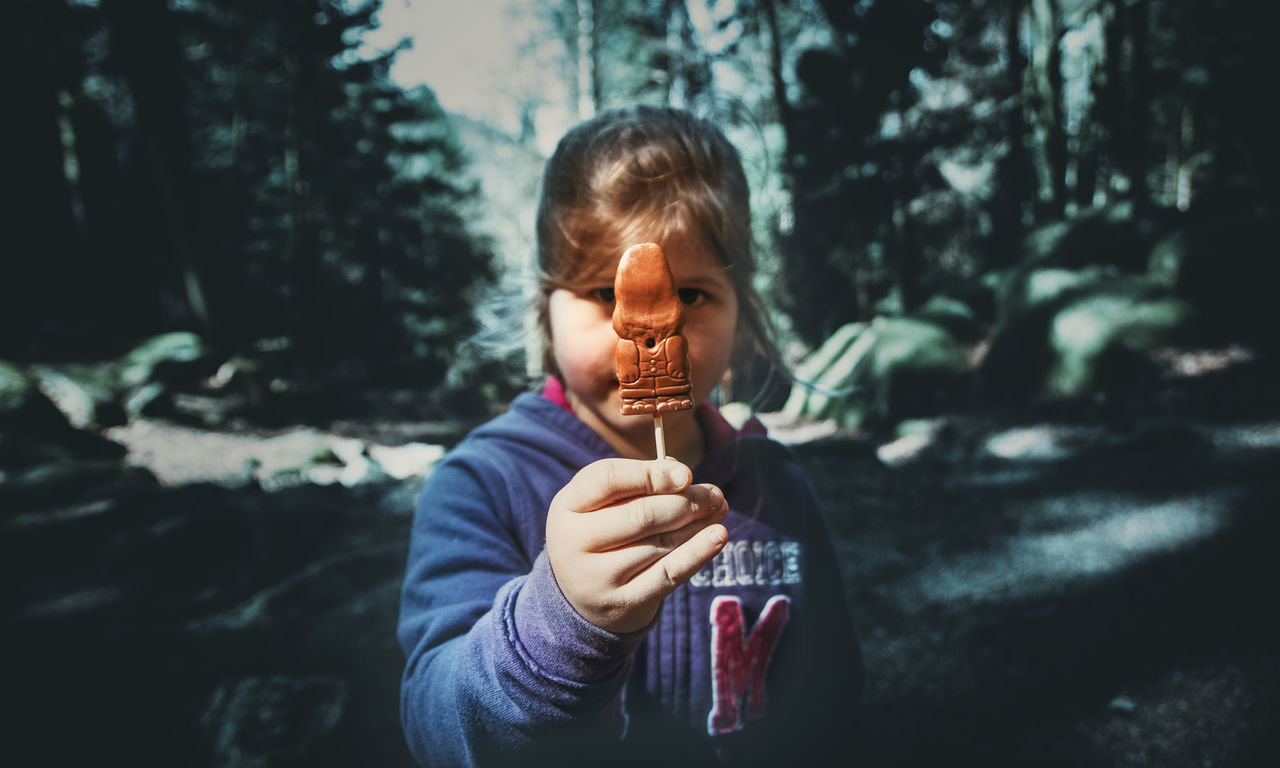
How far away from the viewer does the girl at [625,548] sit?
78cm

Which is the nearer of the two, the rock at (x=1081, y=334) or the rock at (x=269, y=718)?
the rock at (x=269, y=718)

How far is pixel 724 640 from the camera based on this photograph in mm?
1288

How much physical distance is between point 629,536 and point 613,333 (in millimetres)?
331

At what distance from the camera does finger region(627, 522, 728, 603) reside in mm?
747

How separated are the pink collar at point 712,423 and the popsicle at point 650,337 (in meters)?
0.44

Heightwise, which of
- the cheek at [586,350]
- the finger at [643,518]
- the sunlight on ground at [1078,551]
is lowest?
the sunlight on ground at [1078,551]

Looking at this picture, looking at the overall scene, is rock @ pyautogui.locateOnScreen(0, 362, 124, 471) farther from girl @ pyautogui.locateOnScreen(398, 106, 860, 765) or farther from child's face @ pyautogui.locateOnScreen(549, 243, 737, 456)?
child's face @ pyautogui.locateOnScreen(549, 243, 737, 456)

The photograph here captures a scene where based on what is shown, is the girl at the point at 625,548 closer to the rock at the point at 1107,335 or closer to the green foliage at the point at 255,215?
the rock at the point at 1107,335

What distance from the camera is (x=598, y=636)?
2.60 feet

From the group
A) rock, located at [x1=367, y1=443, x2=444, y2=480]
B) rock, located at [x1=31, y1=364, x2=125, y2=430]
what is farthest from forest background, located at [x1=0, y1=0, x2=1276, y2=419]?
rock, located at [x1=31, y1=364, x2=125, y2=430]

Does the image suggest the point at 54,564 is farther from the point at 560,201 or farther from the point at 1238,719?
the point at 1238,719

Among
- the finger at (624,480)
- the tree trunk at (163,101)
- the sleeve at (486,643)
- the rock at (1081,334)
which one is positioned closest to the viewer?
the finger at (624,480)

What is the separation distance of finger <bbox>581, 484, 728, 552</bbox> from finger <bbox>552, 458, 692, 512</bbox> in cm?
1

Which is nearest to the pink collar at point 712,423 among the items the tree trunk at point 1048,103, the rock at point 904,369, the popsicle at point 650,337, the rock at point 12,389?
the popsicle at point 650,337
